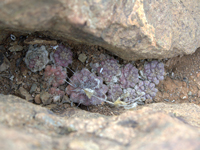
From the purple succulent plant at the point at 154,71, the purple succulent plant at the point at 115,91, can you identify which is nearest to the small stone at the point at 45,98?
the purple succulent plant at the point at 115,91

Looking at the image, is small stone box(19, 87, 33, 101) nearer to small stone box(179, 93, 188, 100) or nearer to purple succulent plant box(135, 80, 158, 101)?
purple succulent plant box(135, 80, 158, 101)

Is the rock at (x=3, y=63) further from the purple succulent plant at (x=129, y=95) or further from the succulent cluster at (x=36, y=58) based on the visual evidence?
the purple succulent plant at (x=129, y=95)

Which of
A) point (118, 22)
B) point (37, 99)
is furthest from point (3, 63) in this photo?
point (118, 22)

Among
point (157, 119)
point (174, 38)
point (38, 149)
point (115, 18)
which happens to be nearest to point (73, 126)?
point (38, 149)

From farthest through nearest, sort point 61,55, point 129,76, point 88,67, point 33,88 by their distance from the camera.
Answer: point 129,76 → point 88,67 → point 61,55 → point 33,88

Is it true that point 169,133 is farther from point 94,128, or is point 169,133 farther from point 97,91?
point 97,91

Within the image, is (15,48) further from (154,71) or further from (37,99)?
(154,71)
